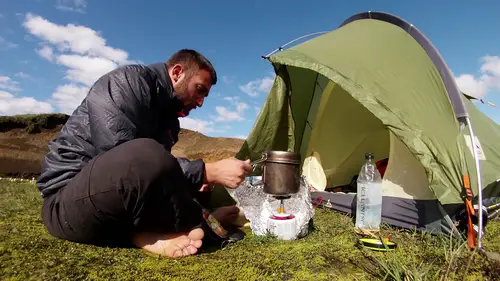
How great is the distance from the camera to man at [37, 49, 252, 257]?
160 cm

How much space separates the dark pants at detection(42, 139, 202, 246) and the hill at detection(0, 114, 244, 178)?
39.7 feet

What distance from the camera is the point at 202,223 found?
1.98m

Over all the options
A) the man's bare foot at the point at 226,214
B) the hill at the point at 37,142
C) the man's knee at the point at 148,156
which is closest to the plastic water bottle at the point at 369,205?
the man's bare foot at the point at 226,214

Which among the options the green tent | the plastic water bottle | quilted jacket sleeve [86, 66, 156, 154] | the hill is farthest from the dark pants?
the hill

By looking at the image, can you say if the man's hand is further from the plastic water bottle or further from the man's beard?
the plastic water bottle

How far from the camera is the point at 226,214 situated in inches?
103

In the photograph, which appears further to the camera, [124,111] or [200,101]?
[200,101]

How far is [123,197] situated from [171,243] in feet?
1.30

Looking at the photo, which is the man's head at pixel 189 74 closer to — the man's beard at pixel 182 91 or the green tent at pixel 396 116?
the man's beard at pixel 182 91

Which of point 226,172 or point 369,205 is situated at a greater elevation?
point 226,172

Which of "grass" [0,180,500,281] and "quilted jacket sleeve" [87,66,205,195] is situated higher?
"quilted jacket sleeve" [87,66,205,195]

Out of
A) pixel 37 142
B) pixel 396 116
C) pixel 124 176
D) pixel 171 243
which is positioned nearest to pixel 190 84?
pixel 124 176

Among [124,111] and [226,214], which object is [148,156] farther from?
[226,214]

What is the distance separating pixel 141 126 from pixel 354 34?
2.41m
